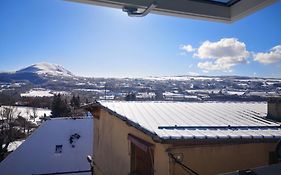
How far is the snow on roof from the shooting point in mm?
15773

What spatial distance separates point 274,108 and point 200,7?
496 centimetres

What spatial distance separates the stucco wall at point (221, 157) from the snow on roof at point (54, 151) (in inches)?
477

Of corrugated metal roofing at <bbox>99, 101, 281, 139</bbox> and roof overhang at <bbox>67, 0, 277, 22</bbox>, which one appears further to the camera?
corrugated metal roofing at <bbox>99, 101, 281, 139</bbox>

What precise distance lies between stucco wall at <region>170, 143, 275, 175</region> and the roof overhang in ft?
8.98

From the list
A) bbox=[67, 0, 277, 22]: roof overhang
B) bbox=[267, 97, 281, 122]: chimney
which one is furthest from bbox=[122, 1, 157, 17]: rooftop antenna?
bbox=[267, 97, 281, 122]: chimney

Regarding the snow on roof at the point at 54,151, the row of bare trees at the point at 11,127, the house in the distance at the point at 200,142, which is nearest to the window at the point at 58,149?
the snow on roof at the point at 54,151

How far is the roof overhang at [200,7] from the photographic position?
5.49 feet

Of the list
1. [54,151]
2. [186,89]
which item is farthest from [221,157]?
[186,89]

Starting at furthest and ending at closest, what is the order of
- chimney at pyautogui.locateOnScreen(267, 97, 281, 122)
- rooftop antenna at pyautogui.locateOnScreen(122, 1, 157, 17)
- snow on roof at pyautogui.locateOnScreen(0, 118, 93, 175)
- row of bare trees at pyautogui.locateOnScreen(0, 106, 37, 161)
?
row of bare trees at pyautogui.locateOnScreen(0, 106, 37, 161), snow on roof at pyautogui.locateOnScreen(0, 118, 93, 175), chimney at pyautogui.locateOnScreen(267, 97, 281, 122), rooftop antenna at pyautogui.locateOnScreen(122, 1, 157, 17)

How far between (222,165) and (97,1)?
3.82 m

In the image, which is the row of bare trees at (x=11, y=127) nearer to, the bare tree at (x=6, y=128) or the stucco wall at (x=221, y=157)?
the bare tree at (x=6, y=128)

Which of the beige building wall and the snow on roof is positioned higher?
the beige building wall

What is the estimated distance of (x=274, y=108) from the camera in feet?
20.0

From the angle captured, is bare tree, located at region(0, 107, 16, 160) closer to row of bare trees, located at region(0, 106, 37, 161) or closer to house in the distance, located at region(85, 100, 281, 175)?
row of bare trees, located at region(0, 106, 37, 161)
